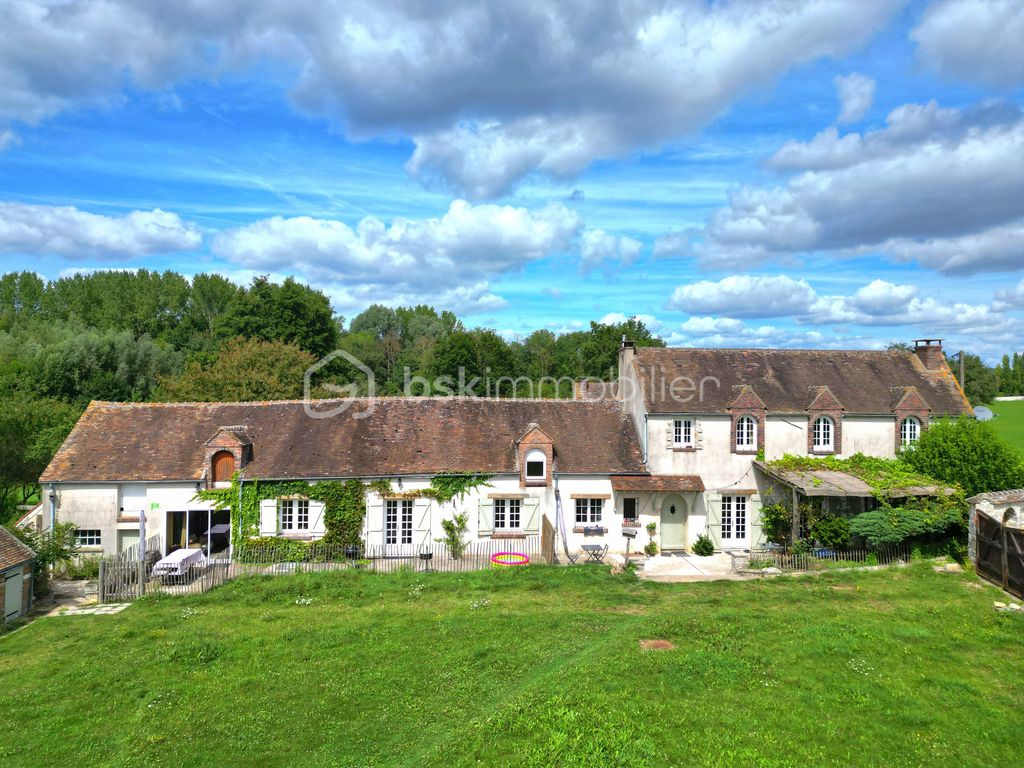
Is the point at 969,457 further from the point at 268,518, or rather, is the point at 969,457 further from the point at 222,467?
the point at 222,467

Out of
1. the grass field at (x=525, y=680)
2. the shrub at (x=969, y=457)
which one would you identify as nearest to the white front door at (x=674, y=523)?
the grass field at (x=525, y=680)

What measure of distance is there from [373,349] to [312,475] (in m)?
65.0

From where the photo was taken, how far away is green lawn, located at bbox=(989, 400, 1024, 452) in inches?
2454

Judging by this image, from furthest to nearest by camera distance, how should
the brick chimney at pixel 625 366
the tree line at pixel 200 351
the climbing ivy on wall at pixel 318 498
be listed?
the tree line at pixel 200 351 < the brick chimney at pixel 625 366 < the climbing ivy on wall at pixel 318 498

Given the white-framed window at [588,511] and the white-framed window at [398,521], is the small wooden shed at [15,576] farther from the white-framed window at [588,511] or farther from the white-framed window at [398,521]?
the white-framed window at [588,511]

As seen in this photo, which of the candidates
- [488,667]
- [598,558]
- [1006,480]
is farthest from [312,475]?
[1006,480]

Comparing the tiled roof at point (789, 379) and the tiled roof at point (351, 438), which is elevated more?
the tiled roof at point (789, 379)

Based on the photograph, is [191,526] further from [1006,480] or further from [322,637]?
[1006,480]

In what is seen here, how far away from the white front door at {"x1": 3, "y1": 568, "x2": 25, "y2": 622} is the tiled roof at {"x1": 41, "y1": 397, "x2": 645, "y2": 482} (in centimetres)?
631

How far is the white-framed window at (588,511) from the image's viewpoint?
27562 millimetres

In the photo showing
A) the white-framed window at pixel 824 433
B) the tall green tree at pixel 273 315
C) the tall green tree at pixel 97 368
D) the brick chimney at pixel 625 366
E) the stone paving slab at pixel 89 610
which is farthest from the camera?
the tall green tree at pixel 273 315

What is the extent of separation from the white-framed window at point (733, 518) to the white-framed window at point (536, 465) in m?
8.58

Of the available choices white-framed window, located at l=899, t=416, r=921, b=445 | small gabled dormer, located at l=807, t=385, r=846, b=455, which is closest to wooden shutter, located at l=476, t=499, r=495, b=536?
small gabled dormer, located at l=807, t=385, r=846, b=455

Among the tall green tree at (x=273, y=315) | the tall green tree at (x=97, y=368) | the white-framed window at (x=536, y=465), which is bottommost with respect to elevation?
the white-framed window at (x=536, y=465)
